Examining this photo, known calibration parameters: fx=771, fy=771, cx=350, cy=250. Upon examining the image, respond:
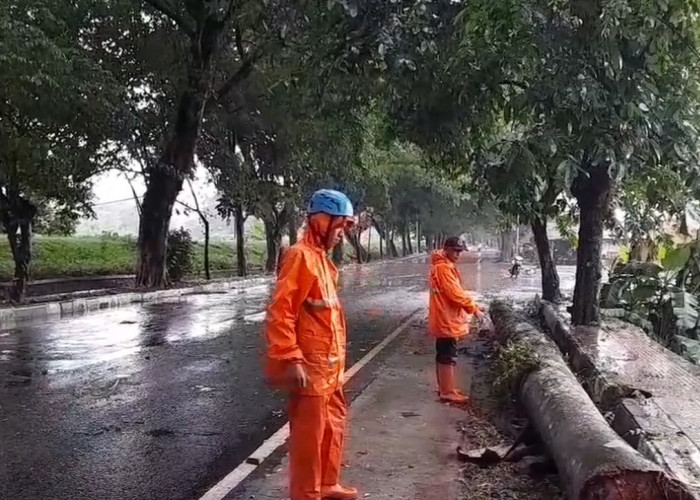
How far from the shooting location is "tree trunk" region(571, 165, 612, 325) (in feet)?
34.8

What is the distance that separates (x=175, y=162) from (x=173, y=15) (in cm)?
383

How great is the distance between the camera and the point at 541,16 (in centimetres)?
703

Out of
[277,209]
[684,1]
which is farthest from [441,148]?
[277,209]

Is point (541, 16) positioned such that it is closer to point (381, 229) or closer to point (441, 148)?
point (441, 148)

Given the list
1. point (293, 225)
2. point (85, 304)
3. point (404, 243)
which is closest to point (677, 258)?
point (85, 304)

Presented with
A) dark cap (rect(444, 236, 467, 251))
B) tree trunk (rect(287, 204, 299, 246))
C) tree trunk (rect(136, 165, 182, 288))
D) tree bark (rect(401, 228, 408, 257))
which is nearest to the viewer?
dark cap (rect(444, 236, 467, 251))

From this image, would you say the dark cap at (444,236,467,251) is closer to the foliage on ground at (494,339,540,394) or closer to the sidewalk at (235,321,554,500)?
the foliage on ground at (494,339,540,394)

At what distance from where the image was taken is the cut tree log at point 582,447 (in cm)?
400

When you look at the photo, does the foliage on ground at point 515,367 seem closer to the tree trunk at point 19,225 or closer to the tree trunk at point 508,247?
the tree trunk at point 19,225

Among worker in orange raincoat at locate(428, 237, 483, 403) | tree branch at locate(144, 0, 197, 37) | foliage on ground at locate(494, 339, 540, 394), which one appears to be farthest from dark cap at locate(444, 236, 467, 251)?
tree branch at locate(144, 0, 197, 37)

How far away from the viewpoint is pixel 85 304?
17.0 metres

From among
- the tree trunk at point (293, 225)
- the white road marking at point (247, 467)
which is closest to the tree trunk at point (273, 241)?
the tree trunk at point (293, 225)

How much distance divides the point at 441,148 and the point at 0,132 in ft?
29.8

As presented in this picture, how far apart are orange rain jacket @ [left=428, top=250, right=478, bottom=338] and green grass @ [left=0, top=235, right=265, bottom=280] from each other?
2022 cm
